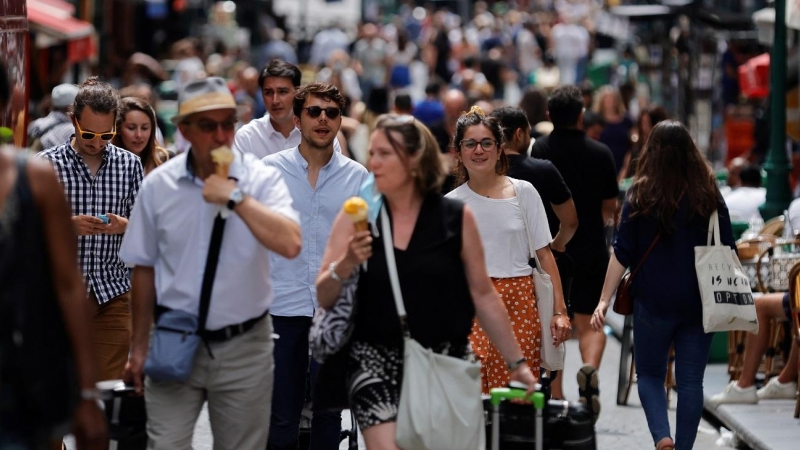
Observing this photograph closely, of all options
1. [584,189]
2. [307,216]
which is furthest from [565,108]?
[307,216]

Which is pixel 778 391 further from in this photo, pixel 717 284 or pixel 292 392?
pixel 292 392

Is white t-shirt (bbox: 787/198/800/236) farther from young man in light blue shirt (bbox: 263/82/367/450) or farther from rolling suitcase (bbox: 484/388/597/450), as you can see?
rolling suitcase (bbox: 484/388/597/450)

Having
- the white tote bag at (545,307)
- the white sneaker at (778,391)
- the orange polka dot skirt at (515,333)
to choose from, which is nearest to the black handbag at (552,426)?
the orange polka dot skirt at (515,333)

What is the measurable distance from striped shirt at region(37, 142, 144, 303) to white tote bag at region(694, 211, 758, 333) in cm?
287

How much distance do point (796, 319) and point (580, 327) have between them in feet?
4.52

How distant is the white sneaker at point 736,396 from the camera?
10.4 meters

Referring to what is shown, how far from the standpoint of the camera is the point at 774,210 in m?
12.8

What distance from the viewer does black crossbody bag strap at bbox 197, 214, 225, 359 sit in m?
5.58

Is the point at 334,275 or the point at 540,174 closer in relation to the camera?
the point at 334,275

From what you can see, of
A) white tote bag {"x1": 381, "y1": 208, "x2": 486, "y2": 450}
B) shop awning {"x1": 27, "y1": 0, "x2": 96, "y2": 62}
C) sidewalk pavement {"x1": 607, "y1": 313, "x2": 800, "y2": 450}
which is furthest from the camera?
shop awning {"x1": 27, "y1": 0, "x2": 96, "y2": 62}

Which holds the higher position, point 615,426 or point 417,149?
point 417,149

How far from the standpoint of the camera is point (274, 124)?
352 inches

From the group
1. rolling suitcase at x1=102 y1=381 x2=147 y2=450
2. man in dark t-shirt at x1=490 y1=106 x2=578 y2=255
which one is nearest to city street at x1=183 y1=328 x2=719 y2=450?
man in dark t-shirt at x1=490 y1=106 x2=578 y2=255

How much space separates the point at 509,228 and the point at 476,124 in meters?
0.54
